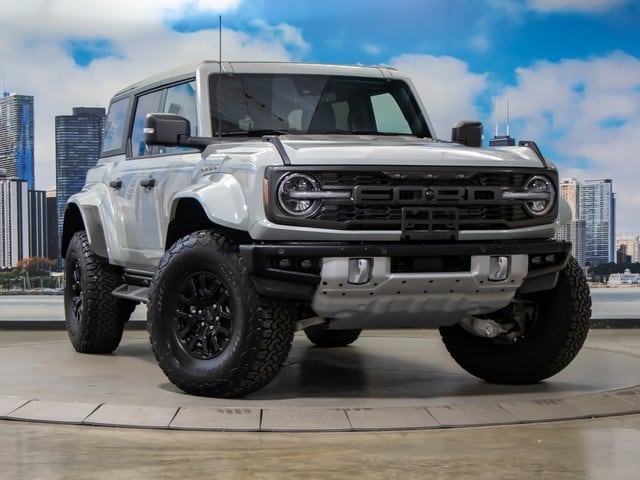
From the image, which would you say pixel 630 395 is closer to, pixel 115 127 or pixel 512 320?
pixel 512 320

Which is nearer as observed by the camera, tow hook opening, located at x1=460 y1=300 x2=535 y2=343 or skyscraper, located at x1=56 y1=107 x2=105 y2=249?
tow hook opening, located at x1=460 y1=300 x2=535 y2=343

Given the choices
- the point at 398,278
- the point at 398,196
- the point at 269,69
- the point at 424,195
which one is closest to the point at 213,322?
the point at 398,278

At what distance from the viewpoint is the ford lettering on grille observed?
5.13m

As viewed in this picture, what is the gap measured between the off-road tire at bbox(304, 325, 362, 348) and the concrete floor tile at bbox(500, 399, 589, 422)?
124 inches

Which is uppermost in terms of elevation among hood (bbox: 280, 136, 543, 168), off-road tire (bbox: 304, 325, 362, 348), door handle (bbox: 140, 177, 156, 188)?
hood (bbox: 280, 136, 543, 168)

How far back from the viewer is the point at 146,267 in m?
6.88

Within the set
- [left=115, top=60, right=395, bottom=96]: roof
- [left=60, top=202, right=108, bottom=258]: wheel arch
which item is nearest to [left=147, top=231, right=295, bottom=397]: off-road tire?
[left=115, top=60, right=395, bottom=96]: roof

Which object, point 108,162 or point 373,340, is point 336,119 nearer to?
point 108,162

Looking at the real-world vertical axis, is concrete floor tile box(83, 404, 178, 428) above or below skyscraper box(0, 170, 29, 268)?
below

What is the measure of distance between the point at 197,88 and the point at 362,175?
1.65 metres

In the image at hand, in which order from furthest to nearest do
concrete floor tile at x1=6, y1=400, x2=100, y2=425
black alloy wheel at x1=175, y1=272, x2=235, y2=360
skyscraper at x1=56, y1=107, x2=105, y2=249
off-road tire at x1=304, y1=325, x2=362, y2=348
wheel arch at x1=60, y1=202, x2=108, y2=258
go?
skyscraper at x1=56, y1=107, x2=105, y2=249 → off-road tire at x1=304, y1=325, x2=362, y2=348 → wheel arch at x1=60, y1=202, x2=108, y2=258 → black alloy wheel at x1=175, y1=272, x2=235, y2=360 → concrete floor tile at x1=6, y1=400, x2=100, y2=425

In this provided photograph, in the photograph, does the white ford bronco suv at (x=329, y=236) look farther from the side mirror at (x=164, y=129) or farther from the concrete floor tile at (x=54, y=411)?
the concrete floor tile at (x=54, y=411)

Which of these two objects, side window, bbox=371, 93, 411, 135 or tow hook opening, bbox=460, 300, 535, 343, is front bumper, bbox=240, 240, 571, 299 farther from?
side window, bbox=371, 93, 411, 135

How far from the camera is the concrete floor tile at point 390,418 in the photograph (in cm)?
477
